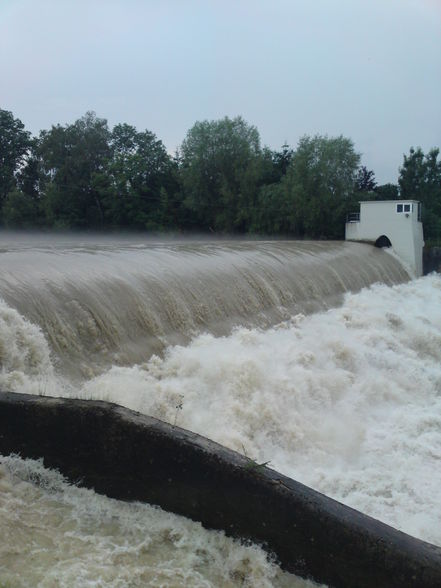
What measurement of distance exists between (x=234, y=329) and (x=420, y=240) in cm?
1495

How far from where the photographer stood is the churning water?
3303 millimetres

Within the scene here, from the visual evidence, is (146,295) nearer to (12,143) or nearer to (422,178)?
(422,178)

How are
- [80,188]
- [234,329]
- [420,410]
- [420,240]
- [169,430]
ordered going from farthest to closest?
[80,188] < [420,240] < [234,329] < [420,410] < [169,430]

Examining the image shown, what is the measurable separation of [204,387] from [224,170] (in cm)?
2501

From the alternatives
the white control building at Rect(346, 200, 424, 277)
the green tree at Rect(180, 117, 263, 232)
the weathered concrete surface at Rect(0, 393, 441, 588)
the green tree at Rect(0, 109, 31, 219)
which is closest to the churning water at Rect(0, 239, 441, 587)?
the weathered concrete surface at Rect(0, 393, 441, 588)

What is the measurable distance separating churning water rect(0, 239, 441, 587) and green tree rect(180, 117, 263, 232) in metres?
18.5

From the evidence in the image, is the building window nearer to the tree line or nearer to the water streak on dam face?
the tree line

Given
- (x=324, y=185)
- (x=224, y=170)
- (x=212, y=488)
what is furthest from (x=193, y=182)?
(x=212, y=488)

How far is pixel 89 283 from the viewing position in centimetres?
751

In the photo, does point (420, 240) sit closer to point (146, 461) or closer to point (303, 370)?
point (303, 370)

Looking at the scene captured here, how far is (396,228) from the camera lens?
20797 millimetres

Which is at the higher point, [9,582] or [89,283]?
[89,283]

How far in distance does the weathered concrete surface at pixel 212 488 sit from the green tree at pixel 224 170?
25.6 metres

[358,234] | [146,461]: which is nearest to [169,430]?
[146,461]
